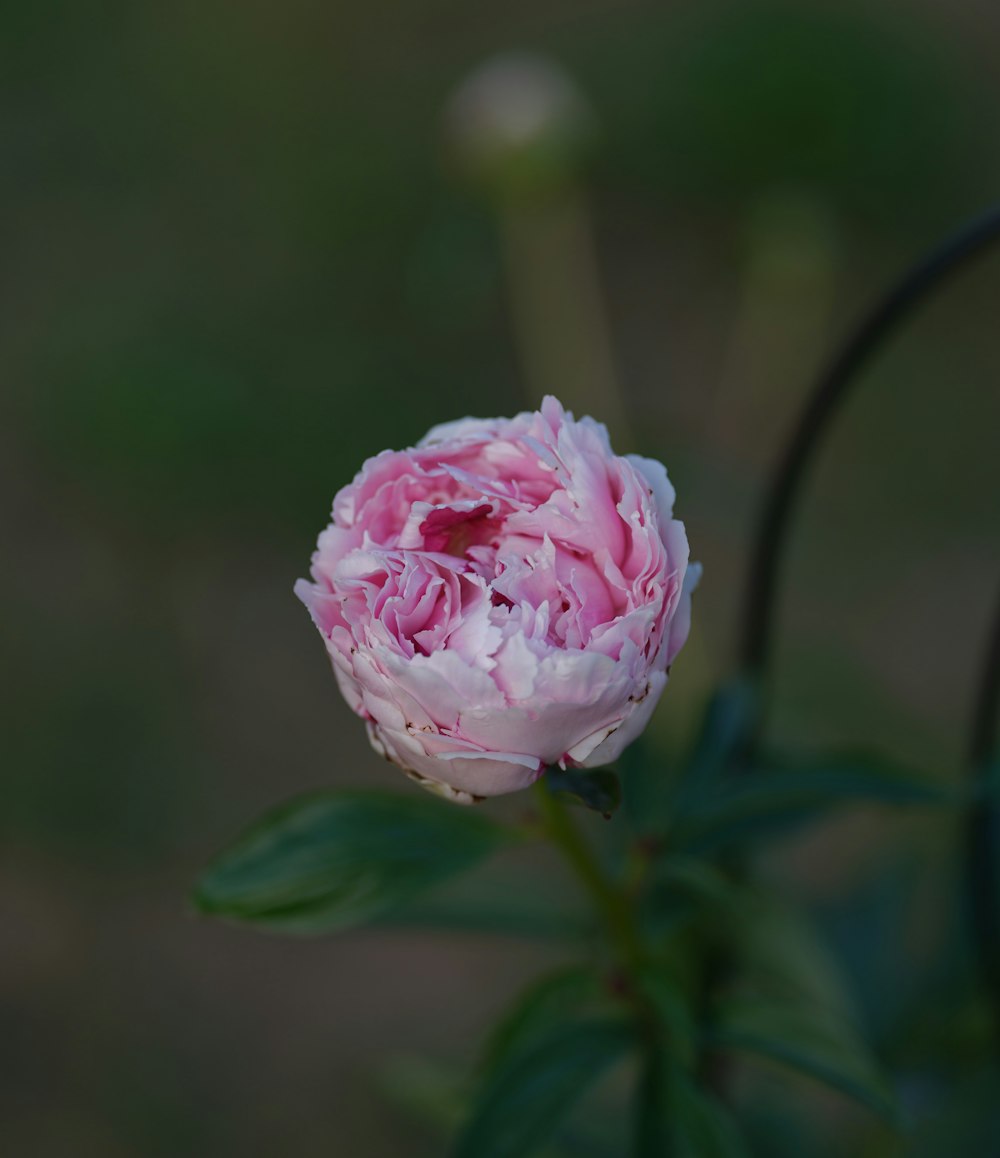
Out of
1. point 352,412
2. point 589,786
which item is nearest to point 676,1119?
point 589,786

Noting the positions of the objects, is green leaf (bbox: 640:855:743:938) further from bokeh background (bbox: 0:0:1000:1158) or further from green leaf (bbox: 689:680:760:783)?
bokeh background (bbox: 0:0:1000:1158)

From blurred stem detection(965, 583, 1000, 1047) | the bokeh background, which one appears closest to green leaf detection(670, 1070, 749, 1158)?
blurred stem detection(965, 583, 1000, 1047)

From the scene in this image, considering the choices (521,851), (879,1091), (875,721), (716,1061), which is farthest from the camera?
(521,851)

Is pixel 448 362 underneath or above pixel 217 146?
underneath

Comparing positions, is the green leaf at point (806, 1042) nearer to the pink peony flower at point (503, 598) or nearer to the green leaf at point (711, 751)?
the green leaf at point (711, 751)

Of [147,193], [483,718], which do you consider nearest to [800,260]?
[147,193]

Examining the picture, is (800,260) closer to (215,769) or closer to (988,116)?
(988,116)

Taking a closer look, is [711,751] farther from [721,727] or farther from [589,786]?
[589,786]
